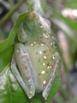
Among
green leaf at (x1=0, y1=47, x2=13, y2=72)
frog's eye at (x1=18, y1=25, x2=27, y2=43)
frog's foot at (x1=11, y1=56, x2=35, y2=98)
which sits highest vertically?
frog's eye at (x1=18, y1=25, x2=27, y2=43)

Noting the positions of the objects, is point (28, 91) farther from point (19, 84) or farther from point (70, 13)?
point (70, 13)

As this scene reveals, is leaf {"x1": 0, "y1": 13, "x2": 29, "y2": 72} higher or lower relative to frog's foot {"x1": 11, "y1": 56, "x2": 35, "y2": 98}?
higher

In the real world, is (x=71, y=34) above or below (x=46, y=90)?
below

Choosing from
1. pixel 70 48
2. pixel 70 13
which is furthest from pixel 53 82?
pixel 70 48

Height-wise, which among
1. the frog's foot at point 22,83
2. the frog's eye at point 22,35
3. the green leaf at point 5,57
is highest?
the frog's eye at point 22,35

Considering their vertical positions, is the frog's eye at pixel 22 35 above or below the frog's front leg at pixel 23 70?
above

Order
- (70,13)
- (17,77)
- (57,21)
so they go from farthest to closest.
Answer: (70,13), (57,21), (17,77)
